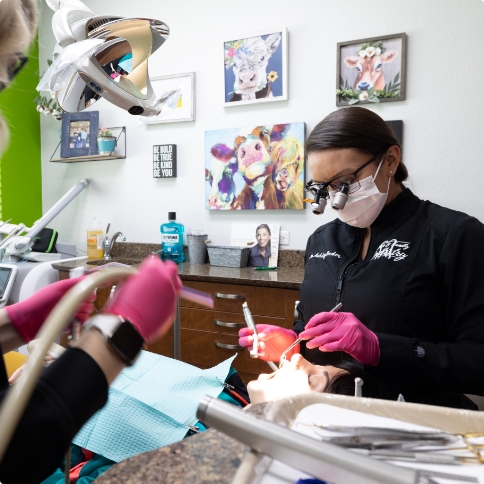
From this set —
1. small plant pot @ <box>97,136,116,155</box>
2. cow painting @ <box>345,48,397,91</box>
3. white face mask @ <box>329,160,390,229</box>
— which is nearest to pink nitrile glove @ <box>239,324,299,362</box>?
white face mask @ <box>329,160,390,229</box>

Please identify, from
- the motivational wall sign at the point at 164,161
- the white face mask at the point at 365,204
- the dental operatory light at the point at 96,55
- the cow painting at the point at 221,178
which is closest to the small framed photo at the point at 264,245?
the cow painting at the point at 221,178

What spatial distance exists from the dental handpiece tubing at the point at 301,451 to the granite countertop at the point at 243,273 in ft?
5.51

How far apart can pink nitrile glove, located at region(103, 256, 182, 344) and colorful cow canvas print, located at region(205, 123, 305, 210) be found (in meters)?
2.16

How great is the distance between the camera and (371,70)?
253cm

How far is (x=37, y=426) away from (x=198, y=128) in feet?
8.98

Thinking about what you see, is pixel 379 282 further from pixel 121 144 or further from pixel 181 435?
pixel 121 144

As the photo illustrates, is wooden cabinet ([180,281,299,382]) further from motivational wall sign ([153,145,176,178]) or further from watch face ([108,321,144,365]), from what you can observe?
watch face ([108,321,144,365])

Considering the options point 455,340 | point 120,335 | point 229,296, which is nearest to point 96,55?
point 120,335

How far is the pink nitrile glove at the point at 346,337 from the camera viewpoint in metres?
1.11

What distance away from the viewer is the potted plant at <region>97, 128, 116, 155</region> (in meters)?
3.21

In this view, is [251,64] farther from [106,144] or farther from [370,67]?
[106,144]

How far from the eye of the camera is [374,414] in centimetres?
71

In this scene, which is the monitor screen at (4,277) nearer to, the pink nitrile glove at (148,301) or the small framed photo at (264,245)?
the small framed photo at (264,245)

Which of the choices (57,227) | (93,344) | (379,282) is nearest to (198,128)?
(57,227)
